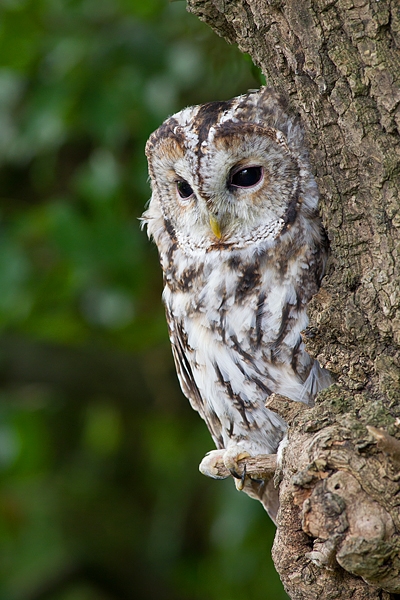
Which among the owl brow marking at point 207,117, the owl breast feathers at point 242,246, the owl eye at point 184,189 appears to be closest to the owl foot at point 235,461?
the owl breast feathers at point 242,246

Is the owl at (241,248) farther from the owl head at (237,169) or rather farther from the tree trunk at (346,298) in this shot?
the tree trunk at (346,298)

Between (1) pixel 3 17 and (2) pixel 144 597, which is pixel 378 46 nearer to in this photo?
(1) pixel 3 17

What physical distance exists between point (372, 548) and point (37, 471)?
9.35ft

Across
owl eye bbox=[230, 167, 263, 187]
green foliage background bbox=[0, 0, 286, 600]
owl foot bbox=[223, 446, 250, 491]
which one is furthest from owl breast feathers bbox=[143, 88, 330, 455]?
green foliage background bbox=[0, 0, 286, 600]

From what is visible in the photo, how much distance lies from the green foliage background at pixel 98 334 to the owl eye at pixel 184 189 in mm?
335

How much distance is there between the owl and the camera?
62.7 inches

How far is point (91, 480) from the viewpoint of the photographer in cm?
434

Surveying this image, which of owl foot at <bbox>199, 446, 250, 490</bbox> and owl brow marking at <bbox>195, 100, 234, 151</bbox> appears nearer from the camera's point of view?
owl brow marking at <bbox>195, 100, 234, 151</bbox>

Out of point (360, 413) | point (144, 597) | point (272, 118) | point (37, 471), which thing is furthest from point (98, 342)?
point (360, 413)

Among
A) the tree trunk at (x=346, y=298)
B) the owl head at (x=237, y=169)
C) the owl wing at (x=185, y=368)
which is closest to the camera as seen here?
the tree trunk at (x=346, y=298)

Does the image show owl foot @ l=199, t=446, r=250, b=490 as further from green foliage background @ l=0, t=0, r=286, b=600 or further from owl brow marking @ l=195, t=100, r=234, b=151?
green foliage background @ l=0, t=0, r=286, b=600

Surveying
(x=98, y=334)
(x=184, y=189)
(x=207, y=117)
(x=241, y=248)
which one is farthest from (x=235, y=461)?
(x=98, y=334)

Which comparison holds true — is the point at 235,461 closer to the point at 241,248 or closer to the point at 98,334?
the point at 241,248

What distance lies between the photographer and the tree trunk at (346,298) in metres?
1.17
